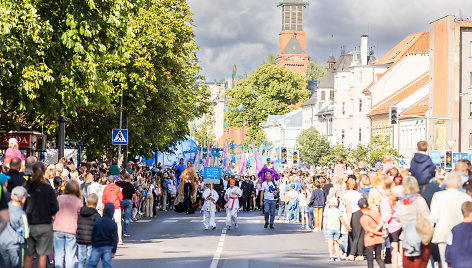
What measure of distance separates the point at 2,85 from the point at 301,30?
522 feet

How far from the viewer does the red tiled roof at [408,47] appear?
8850 cm

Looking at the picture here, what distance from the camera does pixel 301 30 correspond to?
178375mm

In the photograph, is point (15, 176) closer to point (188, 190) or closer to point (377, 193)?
point (377, 193)

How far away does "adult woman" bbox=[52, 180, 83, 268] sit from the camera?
537 inches

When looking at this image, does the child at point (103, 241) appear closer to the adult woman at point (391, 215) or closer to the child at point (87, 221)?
the child at point (87, 221)

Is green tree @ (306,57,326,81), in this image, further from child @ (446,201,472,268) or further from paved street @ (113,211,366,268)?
child @ (446,201,472,268)

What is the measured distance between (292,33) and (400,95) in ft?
303

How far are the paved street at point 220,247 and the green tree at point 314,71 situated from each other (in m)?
137

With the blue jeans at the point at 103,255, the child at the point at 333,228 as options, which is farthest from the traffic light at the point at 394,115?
the blue jeans at the point at 103,255

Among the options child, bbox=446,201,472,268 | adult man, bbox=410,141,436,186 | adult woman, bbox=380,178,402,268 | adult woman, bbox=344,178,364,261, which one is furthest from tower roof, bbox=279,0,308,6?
child, bbox=446,201,472,268

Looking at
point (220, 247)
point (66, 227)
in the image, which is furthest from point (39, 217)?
point (220, 247)

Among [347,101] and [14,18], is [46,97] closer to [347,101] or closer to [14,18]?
[14,18]

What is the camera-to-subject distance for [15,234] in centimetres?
1203

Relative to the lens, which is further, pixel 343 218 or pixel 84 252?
pixel 343 218
